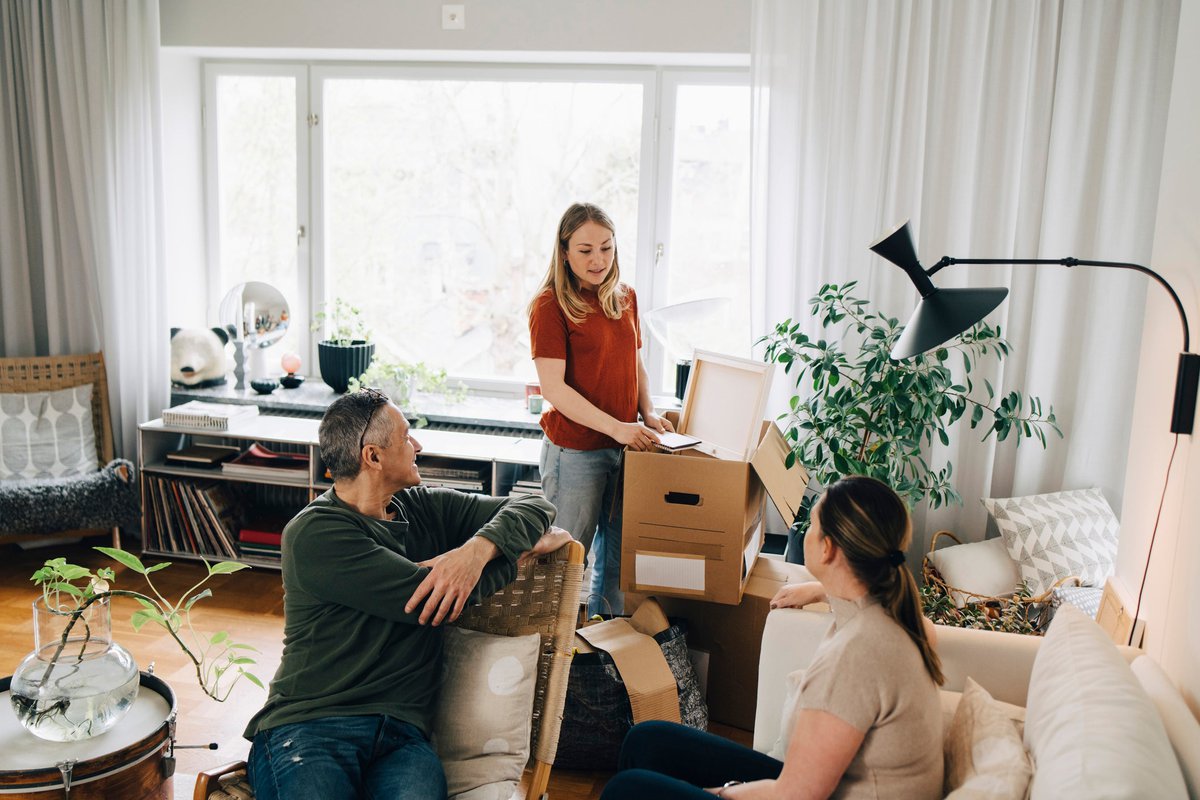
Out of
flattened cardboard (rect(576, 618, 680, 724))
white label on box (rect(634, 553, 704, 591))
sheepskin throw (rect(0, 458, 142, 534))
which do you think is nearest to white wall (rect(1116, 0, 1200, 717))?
white label on box (rect(634, 553, 704, 591))

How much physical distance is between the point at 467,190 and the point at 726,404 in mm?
1836

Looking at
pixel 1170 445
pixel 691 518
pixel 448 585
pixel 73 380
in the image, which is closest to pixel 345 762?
pixel 448 585

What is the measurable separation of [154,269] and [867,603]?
334cm

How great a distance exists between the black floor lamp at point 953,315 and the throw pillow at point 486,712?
99 cm

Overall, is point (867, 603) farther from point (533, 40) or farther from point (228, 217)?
point (228, 217)

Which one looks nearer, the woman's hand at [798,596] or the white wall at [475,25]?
the woman's hand at [798,596]

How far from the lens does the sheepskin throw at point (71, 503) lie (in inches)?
140

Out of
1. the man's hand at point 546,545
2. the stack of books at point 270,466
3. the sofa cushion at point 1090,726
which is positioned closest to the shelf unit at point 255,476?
the stack of books at point 270,466

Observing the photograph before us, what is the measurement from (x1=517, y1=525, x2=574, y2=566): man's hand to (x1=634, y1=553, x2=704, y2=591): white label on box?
21.1 inches

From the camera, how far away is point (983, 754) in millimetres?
1559

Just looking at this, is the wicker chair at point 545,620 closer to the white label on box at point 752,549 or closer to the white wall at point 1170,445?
the white label on box at point 752,549

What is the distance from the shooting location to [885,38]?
10.4ft

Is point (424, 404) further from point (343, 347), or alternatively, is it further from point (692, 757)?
point (692, 757)

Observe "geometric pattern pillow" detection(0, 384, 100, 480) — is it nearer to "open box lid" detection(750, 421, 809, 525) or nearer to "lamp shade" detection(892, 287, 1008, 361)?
"open box lid" detection(750, 421, 809, 525)
